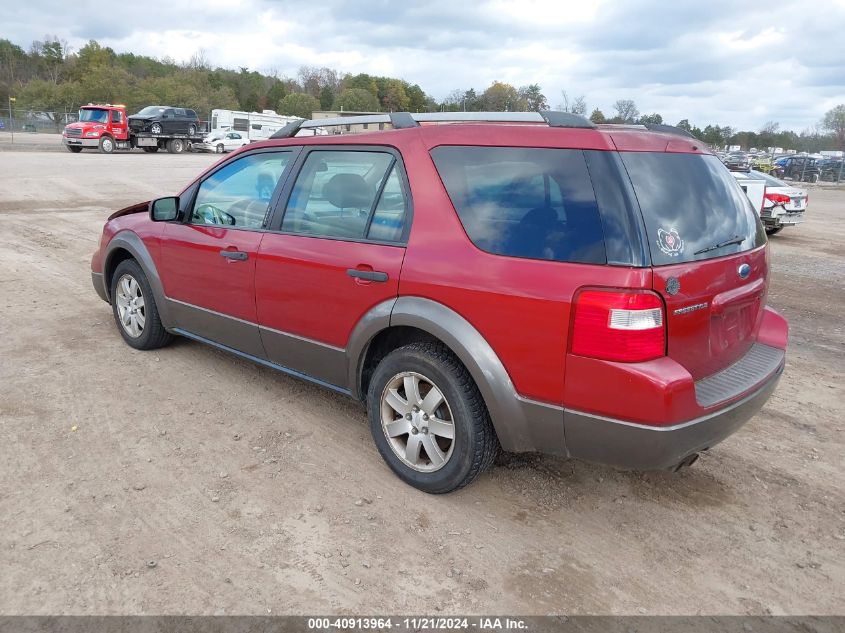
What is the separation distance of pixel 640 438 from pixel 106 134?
35.1 meters

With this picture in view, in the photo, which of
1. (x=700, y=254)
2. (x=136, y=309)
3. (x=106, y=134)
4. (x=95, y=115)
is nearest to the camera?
(x=700, y=254)

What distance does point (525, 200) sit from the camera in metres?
2.88

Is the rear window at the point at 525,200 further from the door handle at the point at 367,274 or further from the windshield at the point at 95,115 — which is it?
the windshield at the point at 95,115

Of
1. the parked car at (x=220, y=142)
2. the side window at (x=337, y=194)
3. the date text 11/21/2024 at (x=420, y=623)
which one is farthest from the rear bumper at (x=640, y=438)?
the parked car at (x=220, y=142)

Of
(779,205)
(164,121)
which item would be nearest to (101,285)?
(779,205)

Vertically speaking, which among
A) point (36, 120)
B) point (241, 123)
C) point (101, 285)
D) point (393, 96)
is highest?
point (393, 96)

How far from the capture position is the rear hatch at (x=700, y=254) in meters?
2.62

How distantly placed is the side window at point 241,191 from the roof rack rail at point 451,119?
0.72 feet

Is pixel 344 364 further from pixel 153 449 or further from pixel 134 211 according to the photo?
pixel 134 211

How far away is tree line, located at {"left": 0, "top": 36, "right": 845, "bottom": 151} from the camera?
61688 millimetres

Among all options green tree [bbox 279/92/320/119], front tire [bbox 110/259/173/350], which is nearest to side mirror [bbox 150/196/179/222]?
front tire [bbox 110/259/173/350]

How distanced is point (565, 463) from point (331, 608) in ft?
5.41

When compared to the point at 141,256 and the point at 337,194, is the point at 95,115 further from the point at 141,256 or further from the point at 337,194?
the point at 337,194

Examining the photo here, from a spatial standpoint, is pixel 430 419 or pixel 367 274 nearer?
pixel 430 419
